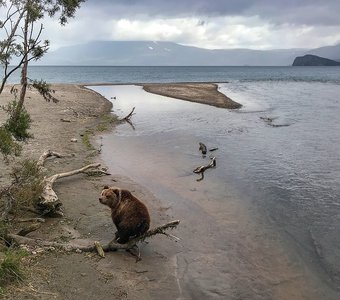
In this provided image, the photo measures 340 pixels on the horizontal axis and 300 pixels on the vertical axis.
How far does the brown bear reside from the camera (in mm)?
10703

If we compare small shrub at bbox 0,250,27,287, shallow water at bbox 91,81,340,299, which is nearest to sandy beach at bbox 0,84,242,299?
small shrub at bbox 0,250,27,287

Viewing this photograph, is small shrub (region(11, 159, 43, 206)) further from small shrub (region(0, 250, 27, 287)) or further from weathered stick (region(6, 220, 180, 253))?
small shrub (region(0, 250, 27, 287))

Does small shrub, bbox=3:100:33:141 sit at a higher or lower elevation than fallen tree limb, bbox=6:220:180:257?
higher

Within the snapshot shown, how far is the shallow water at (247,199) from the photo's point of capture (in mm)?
10469

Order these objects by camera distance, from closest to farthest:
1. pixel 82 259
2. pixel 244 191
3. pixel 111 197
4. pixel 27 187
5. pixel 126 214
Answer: pixel 82 259 < pixel 126 214 < pixel 111 197 < pixel 27 187 < pixel 244 191

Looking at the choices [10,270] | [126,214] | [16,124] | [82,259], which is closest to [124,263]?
[82,259]

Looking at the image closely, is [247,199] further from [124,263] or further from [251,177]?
[124,263]

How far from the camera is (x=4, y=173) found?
55.4 ft

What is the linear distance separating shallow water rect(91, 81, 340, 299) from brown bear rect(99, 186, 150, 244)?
1501 mm

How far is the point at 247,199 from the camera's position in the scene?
16.5 metres

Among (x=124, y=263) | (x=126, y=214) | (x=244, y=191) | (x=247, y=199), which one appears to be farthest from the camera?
(x=244, y=191)

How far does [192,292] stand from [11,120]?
7054 millimetres

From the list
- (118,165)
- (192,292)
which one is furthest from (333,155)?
(192,292)

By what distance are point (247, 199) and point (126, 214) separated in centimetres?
723
